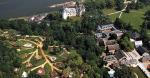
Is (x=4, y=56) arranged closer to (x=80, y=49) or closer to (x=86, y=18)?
(x=80, y=49)

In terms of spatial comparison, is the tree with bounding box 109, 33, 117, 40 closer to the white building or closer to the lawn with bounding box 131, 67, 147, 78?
the lawn with bounding box 131, 67, 147, 78

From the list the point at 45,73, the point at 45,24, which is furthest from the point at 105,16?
the point at 45,73

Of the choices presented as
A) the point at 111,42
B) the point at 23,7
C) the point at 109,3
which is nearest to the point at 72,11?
the point at 109,3

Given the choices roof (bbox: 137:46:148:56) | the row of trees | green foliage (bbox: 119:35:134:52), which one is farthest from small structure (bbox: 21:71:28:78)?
roof (bbox: 137:46:148:56)

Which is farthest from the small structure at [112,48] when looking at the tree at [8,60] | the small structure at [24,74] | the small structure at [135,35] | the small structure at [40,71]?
the small structure at [24,74]

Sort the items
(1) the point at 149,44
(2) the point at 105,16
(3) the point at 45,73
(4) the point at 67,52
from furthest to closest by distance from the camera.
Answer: (2) the point at 105,16, (1) the point at 149,44, (4) the point at 67,52, (3) the point at 45,73

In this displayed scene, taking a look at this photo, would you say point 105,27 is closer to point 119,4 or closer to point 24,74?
point 119,4
